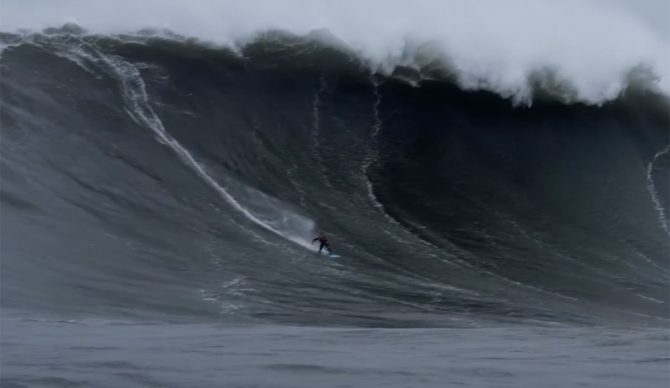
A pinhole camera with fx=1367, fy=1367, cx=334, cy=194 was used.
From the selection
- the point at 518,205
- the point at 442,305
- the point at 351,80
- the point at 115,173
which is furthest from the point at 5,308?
the point at 351,80

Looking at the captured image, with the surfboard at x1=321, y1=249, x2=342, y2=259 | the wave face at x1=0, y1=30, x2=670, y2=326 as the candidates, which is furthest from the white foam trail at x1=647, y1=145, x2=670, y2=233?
the surfboard at x1=321, y1=249, x2=342, y2=259

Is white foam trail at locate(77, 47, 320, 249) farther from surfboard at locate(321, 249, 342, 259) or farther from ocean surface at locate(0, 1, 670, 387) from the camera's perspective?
surfboard at locate(321, 249, 342, 259)

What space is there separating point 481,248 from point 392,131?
4.82 meters

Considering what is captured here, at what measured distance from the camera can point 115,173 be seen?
1912cm

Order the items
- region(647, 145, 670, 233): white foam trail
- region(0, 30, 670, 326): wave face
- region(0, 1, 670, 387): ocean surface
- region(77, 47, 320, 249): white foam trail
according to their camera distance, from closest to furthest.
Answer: region(0, 1, 670, 387): ocean surface → region(0, 30, 670, 326): wave face → region(77, 47, 320, 249): white foam trail → region(647, 145, 670, 233): white foam trail

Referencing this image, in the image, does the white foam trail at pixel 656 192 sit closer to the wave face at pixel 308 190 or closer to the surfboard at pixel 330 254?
the wave face at pixel 308 190

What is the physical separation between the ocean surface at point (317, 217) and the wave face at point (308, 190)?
5cm

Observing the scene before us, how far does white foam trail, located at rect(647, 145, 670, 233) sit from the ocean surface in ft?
0.26

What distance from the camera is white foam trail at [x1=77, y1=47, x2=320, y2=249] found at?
18.3 meters

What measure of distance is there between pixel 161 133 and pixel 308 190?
2.73 m

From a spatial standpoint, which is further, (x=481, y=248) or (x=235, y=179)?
(x=235, y=179)

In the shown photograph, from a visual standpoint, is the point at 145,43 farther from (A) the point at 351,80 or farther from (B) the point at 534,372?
(B) the point at 534,372

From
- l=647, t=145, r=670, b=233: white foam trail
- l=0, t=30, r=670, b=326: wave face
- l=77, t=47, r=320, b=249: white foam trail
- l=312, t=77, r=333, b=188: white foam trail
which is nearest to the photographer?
l=0, t=30, r=670, b=326: wave face

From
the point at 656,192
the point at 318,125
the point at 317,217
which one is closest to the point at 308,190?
the point at 317,217
